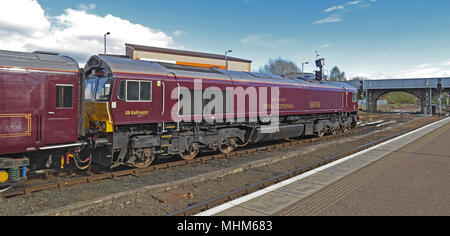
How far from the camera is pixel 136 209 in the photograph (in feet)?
21.9

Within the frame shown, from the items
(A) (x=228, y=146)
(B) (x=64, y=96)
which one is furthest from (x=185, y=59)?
(B) (x=64, y=96)

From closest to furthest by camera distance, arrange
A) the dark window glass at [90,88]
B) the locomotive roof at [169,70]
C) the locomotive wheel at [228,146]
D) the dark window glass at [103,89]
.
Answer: the dark window glass at [103,89] < the locomotive roof at [169,70] < the dark window glass at [90,88] < the locomotive wheel at [228,146]

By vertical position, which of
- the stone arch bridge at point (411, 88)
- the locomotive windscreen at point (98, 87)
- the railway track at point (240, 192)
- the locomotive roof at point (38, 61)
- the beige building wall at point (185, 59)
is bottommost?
the railway track at point (240, 192)

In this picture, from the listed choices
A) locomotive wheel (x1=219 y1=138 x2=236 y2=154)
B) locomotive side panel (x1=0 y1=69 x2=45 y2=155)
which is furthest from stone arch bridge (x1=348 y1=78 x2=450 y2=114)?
locomotive side panel (x1=0 y1=69 x2=45 y2=155)

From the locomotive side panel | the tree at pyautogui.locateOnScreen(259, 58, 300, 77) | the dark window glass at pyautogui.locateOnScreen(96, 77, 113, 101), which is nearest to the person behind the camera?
the locomotive side panel

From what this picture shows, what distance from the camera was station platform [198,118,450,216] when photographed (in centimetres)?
641

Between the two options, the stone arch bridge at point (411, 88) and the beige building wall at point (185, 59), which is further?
the stone arch bridge at point (411, 88)

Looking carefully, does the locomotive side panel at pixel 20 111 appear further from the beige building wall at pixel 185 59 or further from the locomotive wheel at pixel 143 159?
the beige building wall at pixel 185 59

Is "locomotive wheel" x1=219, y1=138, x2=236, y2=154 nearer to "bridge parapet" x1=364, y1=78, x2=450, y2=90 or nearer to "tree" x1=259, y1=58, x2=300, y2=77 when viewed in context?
"bridge parapet" x1=364, y1=78, x2=450, y2=90

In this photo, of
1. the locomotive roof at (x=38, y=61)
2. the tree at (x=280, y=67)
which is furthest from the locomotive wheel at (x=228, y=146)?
the tree at (x=280, y=67)

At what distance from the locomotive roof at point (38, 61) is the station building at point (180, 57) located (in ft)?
114

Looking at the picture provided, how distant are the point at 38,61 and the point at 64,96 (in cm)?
116

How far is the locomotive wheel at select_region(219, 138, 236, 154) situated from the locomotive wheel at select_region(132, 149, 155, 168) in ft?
12.5

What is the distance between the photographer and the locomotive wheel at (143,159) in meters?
10.1
